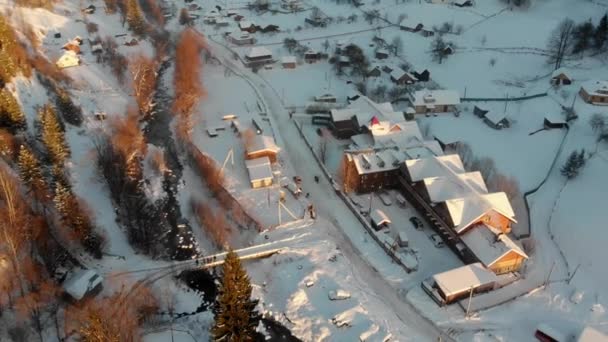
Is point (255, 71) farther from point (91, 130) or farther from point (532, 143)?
point (532, 143)

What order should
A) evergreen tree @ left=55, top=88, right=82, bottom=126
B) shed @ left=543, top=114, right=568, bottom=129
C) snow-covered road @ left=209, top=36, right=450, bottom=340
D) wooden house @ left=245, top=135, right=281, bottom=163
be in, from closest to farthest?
snow-covered road @ left=209, top=36, right=450, bottom=340, wooden house @ left=245, top=135, right=281, bottom=163, evergreen tree @ left=55, top=88, right=82, bottom=126, shed @ left=543, top=114, right=568, bottom=129

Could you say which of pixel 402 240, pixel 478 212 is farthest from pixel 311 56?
pixel 478 212

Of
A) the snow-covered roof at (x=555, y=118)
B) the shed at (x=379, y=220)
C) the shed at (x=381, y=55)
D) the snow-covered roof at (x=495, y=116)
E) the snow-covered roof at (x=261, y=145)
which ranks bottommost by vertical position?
the shed at (x=379, y=220)

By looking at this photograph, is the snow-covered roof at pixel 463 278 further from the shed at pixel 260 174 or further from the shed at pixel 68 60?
the shed at pixel 68 60

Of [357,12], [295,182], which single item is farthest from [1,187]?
[357,12]

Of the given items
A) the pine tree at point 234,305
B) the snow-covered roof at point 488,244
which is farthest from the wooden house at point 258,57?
the pine tree at point 234,305

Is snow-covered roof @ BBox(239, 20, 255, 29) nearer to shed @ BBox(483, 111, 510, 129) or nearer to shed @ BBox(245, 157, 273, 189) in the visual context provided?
shed @ BBox(483, 111, 510, 129)

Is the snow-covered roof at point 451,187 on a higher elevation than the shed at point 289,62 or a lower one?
higher

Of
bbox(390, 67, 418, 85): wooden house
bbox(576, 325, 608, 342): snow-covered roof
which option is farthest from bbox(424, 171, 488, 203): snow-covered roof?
bbox(390, 67, 418, 85): wooden house
